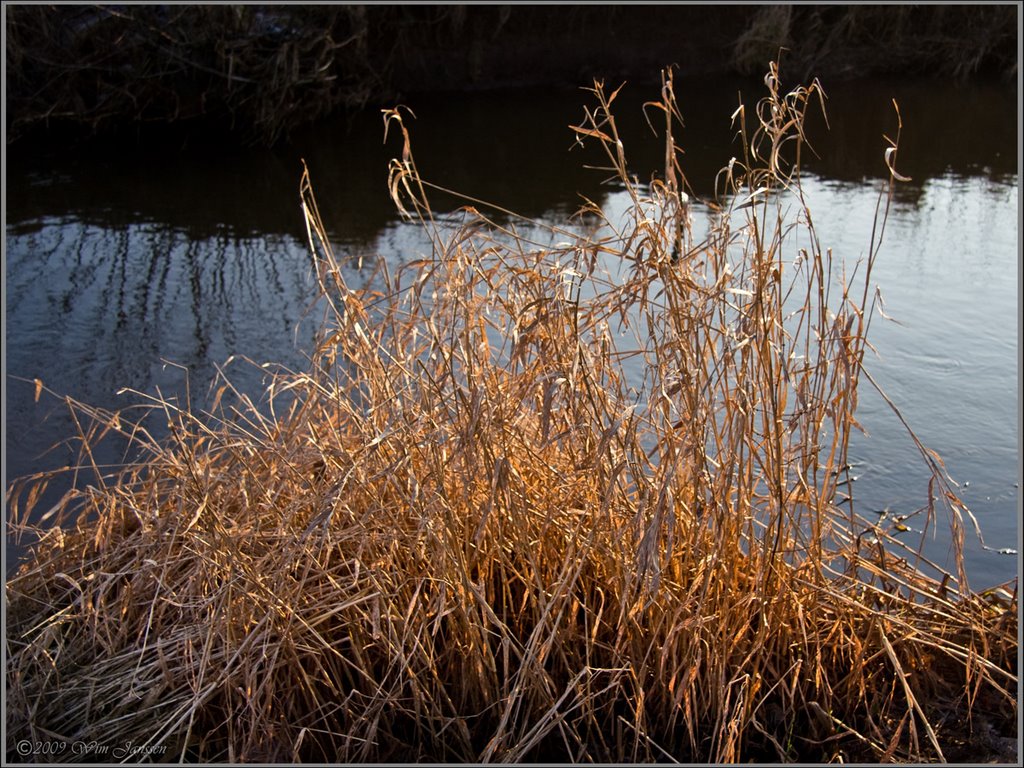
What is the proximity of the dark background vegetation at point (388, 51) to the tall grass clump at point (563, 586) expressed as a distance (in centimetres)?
605

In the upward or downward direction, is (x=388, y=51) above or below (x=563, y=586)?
above

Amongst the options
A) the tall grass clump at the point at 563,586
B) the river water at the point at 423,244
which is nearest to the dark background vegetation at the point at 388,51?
the river water at the point at 423,244

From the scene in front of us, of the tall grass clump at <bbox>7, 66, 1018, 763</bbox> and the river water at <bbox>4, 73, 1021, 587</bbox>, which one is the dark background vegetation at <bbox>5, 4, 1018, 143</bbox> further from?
the tall grass clump at <bbox>7, 66, 1018, 763</bbox>

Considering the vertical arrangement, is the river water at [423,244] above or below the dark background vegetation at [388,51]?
below

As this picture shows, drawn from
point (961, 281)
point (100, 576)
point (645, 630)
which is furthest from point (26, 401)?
point (961, 281)

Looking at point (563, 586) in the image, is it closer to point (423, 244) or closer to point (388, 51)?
point (423, 244)

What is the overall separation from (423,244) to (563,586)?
427cm

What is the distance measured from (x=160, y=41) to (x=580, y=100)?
3.57 m

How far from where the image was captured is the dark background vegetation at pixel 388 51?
760 centimetres

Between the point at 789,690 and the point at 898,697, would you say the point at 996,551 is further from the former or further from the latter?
the point at 789,690

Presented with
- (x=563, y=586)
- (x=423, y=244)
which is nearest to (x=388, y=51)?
(x=423, y=244)

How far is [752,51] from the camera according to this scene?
973 cm

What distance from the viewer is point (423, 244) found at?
5.91m

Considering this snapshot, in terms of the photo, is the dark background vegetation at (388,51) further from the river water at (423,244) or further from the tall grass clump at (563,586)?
the tall grass clump at (563,586)
